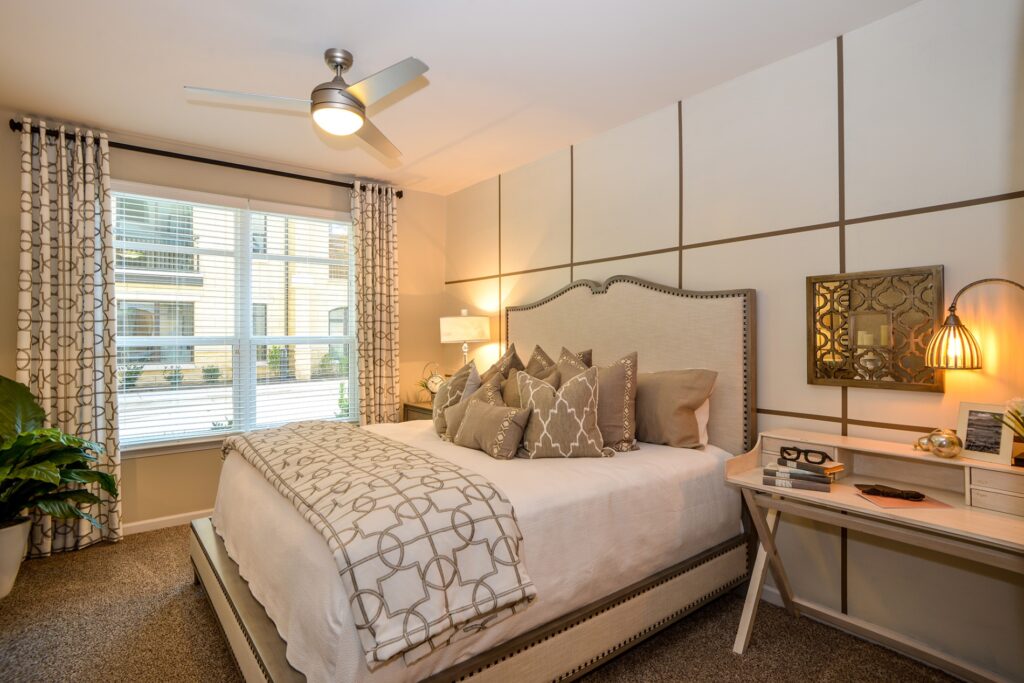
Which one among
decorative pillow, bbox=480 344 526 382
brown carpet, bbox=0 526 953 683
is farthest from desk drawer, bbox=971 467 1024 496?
decorative pillow, bbox=480 344 526 382

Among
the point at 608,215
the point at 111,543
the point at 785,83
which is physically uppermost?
the point at 785,83

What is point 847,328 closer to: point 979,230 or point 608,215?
point 979,230

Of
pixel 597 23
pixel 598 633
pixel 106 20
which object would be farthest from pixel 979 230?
pixel 106 20

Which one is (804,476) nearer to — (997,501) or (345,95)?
(997,501)

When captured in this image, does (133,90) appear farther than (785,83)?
Yes

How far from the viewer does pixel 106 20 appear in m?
2.27

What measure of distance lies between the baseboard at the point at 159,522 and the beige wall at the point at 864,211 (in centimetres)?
338

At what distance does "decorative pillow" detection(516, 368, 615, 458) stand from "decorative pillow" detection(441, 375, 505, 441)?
0.30 m

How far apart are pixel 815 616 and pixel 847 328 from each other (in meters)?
1.34

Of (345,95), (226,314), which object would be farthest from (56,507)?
(345,95)

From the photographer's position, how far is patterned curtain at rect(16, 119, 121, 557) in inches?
126

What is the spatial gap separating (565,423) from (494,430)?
0.34m

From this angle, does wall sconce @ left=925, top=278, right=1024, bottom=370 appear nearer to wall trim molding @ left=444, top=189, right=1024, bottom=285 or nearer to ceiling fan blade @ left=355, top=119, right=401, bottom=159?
wall trim molding @ left=444, top=189, right=1024, bottom=285

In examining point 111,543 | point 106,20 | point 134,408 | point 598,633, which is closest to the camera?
point 598,633
